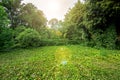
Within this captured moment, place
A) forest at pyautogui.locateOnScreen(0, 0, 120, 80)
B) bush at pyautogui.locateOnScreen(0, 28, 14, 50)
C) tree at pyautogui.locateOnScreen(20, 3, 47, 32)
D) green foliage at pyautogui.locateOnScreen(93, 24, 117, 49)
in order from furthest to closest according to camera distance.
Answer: tree at pyautogui.locateOnScreen(20, 3, 47, 32)
bush at pyautogui.locateOnScreen(0, 28, 14, 50)
green foliage at pyautogui.locateOnScreen(93, 24, 117, 49)
forest at pyautogui.locateOnScreen(0, 0, 120, 80)

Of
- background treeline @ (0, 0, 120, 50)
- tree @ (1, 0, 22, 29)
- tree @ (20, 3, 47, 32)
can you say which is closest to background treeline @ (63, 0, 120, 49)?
background treeline @ (0, 0, 120, 50)

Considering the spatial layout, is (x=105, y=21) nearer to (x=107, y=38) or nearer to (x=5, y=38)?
(x=107, y=38)

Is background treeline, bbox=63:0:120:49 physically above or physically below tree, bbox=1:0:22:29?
below

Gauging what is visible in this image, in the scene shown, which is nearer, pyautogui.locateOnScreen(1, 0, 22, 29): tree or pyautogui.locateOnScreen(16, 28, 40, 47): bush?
pyautogui.locateOnScreen(16, 28, 40, 47): bush

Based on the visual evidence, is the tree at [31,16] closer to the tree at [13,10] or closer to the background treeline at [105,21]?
the tree at [13,10]

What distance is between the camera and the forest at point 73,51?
5.43 metres

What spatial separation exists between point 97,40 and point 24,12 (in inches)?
690

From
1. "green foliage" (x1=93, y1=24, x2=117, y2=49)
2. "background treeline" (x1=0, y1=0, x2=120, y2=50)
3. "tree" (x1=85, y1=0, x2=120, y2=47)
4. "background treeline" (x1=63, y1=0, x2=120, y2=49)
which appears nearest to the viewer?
"tree" (x1=85, y1=0, x2=120, y2=47)

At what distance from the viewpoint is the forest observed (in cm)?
543

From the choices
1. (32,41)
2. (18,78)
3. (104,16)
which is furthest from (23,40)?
(18,78)

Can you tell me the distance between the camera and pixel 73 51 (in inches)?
472

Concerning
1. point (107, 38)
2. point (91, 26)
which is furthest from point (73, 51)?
point (107, 38)

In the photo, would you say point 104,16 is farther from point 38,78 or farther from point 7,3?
point 7,3

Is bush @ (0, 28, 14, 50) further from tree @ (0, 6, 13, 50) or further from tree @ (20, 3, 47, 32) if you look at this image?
tree @ (20, 3, 47, 32)
